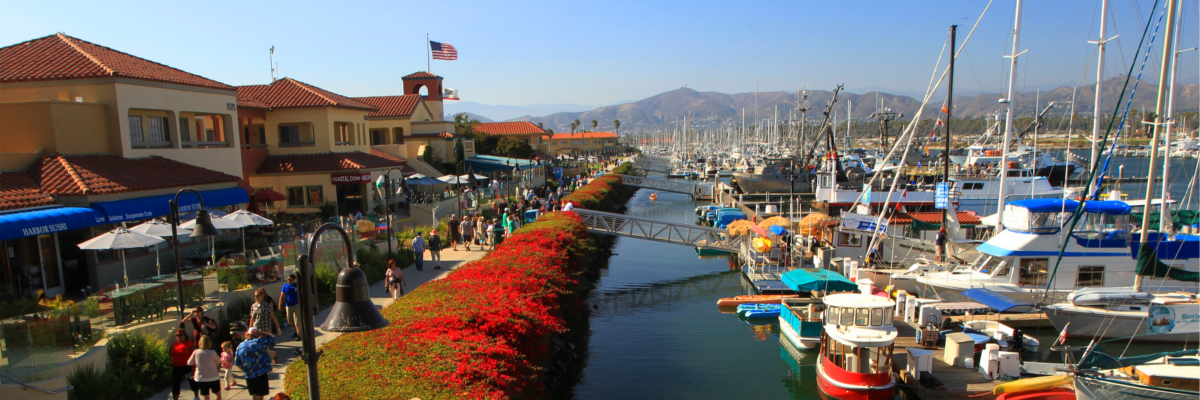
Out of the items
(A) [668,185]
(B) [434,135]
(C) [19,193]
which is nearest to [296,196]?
(C) [19,193]

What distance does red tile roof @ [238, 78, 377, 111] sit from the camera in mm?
33656

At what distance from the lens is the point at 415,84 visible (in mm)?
56469

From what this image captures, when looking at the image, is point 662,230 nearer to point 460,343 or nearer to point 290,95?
point 290,95

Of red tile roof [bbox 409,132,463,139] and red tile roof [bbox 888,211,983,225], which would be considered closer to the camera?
red tile roof [bbox 888,211,983,225]

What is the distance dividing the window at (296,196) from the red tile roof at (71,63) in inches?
339

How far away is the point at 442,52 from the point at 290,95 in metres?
18.1

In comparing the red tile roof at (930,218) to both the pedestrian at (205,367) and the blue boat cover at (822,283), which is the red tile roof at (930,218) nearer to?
the blue boat cover at (822,283)

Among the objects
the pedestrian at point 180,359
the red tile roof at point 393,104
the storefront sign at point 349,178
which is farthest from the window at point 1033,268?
the red tile roof at point 393,104

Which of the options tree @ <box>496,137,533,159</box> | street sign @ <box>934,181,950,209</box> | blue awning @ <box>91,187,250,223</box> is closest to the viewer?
blue awning @ <box>91,187,250,223</box>

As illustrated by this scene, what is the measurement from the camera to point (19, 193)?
53.1 ft

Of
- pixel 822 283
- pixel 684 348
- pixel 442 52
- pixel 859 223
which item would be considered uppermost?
pixel 442 52

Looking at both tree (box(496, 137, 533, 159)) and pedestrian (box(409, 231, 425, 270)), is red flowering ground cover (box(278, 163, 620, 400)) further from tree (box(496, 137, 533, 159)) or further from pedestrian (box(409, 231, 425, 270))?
tree (box(496, 137, 533, 159))

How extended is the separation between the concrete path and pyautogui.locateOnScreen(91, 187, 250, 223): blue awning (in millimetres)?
6102

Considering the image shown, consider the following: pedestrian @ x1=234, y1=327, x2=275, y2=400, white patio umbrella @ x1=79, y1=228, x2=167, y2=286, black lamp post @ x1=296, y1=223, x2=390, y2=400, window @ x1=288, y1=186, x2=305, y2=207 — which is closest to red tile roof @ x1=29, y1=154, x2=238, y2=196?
white patio umbrella @ x1=79, y1=228, x2=167, y2=286
